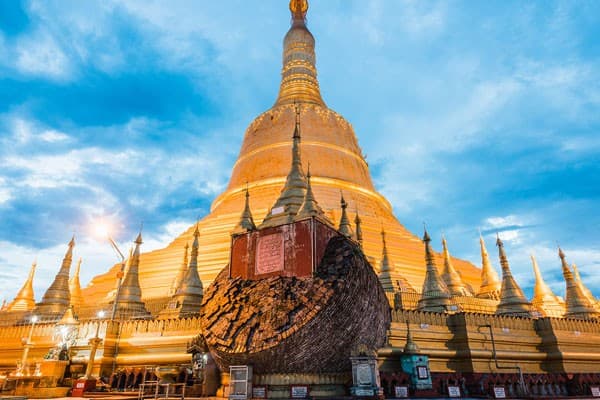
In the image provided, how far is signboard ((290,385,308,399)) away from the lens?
7395 mm

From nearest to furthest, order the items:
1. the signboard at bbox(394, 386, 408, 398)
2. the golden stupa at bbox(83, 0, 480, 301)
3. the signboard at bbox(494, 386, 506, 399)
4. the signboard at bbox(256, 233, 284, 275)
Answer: the signboard at bbox(256, 233, 284, 275), the signboard at bbox(394, 386, 408, 398), the signboard at bbox(494, 386, 506, 399), the golden stupa at bbox(83, 0, 480, 301)

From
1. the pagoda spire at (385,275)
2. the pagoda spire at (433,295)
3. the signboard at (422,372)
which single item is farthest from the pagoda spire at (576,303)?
the signboard at (422,372)

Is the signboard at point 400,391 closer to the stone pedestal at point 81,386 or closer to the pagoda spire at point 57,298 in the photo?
the stone pedestal at point 81,386

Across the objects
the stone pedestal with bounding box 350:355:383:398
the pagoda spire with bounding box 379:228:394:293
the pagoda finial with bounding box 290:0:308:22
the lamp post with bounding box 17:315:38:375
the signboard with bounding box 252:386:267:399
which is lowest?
the signboard with bounding box 252:386:267:399

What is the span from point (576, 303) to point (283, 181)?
1604 centimetres

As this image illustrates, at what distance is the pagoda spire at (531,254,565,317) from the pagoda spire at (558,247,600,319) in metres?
3.39

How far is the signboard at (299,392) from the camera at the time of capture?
7.39 metres

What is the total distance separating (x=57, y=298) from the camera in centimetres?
1852

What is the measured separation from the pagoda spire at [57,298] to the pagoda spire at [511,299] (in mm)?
19333

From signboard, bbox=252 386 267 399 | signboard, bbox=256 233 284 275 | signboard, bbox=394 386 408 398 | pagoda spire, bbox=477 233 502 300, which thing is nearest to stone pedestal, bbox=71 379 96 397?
signboard, bbox=252 386 267 399

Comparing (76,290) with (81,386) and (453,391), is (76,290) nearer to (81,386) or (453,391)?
(81,386)

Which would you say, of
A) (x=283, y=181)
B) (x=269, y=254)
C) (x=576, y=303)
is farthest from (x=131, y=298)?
(x=576, y=303)

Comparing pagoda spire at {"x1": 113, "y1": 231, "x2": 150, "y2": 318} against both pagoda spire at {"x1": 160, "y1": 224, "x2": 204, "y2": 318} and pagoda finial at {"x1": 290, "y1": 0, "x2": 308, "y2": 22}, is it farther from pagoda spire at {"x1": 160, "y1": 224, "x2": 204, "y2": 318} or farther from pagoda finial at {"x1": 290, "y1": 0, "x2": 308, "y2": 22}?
pagoda finial at {"x1": 290, "y1": 0, "x2": 308, "y2": 22}

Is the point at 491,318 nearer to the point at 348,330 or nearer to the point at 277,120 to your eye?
the point at 348,330
